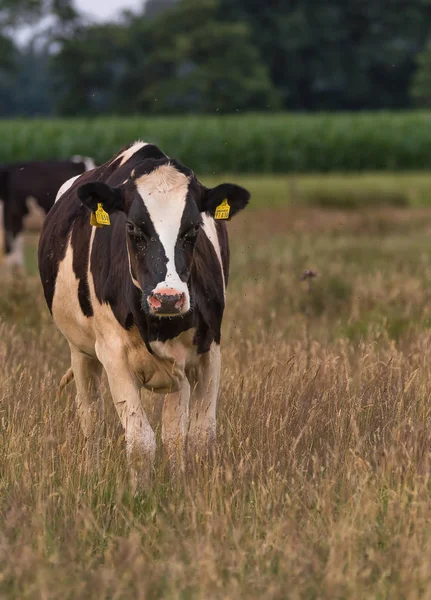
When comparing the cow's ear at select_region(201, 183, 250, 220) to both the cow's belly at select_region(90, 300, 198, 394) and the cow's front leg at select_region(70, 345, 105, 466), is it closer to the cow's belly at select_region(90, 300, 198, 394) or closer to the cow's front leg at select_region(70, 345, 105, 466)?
the cow's belly at select_region(90, 300, 198, 394)

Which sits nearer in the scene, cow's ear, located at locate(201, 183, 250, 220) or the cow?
cow's ear, located at locate(201, 183, 250, 220)

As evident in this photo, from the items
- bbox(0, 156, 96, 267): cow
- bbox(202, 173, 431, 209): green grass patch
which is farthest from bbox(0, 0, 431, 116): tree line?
bbox(0, 156, 96, 267): cow

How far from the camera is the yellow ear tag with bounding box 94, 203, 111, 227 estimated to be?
19.4ft

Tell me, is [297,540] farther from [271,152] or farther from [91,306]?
[271,152]

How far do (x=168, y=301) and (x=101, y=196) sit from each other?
2.65 feet

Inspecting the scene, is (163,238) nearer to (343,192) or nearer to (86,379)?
(86,379)

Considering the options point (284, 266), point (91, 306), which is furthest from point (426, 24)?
point (91, 306)

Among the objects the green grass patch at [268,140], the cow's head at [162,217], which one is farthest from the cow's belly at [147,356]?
the green grass patch at [268,140]

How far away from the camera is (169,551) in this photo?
4.52m

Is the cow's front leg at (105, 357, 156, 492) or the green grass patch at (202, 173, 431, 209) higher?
the cow's front leg at (105, 357, 156, 492)

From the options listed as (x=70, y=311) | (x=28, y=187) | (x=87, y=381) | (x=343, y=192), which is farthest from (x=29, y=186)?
(x=70, y=311)

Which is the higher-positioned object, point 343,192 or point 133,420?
point 133,420

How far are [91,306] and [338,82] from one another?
68.3 metres

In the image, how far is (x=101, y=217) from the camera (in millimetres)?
5926
